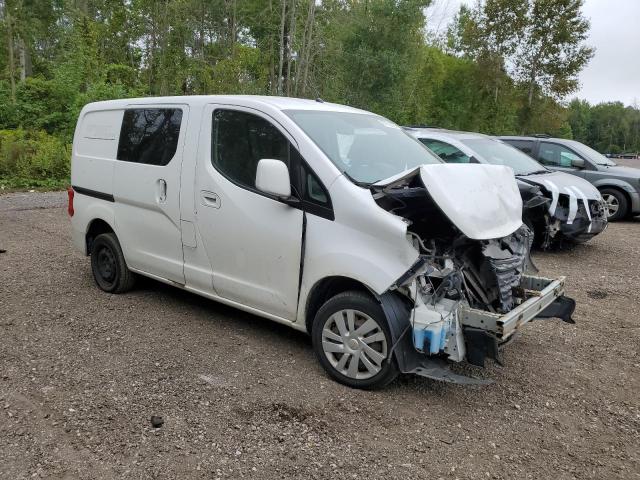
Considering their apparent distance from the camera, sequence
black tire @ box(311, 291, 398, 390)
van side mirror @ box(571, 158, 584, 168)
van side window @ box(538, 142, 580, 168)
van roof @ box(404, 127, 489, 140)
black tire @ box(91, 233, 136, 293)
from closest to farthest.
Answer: black tire @ box(311, 291, 398, 390) → black tire @ box(91, 233, 136, 293) → van roof @ box(404, 127, 489, 140) → van side mirror @ box(571, 158, 584, 168) → van side window @ box(538, 142, 580, 168)

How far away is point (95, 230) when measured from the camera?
5.74m

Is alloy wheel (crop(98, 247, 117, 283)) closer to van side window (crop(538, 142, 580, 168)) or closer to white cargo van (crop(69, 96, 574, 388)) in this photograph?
white cargo van (crop(69, 96, 574, 388))

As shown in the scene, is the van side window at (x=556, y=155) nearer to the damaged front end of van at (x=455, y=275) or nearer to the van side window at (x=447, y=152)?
the van side window at (x=447, y=152)

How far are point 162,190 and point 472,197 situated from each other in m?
2.60

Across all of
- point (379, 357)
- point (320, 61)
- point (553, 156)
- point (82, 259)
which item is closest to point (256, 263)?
point (379, 357)

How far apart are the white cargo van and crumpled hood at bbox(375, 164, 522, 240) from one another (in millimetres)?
10

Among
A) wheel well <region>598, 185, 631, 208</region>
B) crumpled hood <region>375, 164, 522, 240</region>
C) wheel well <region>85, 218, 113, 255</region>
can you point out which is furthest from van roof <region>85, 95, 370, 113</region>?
wheel well <region>598, 185, 631, 208</region>

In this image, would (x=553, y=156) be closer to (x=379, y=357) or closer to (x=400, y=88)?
(x=379, y=357)

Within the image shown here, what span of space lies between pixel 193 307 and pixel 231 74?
14.0 m

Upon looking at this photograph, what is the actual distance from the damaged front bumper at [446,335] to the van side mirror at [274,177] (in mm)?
1005

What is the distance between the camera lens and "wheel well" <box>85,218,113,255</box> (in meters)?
5.59

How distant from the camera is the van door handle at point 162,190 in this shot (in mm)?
4680

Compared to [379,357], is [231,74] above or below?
above

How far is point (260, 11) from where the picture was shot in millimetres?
19891
